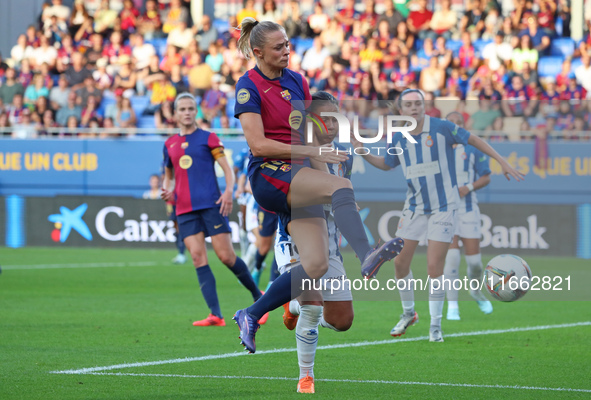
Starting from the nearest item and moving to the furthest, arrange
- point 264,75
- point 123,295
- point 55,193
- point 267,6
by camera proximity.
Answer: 1. point 264,75
2. point 123,295
3. point 55,193
4. point 267,6

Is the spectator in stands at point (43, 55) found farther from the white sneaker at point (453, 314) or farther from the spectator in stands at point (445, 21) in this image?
the white sneaker at point (453, 314)

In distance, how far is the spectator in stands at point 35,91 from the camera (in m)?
21.9

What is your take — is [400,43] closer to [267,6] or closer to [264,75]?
[267,6]

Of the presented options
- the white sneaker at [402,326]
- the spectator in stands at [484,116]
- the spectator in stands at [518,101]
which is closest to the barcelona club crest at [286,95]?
the white sneaker at [402,326]

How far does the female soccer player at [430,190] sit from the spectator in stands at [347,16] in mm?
13866

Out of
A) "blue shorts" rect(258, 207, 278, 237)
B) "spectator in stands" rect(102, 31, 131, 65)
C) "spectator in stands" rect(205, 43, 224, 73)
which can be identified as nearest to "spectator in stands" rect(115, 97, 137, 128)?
"spectator in stands" rect(205, 43, 224, 73)

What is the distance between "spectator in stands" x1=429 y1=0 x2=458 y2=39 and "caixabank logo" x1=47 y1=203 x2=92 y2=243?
8678mm

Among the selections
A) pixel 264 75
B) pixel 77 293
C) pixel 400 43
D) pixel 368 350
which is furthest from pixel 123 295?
pixel 400 43

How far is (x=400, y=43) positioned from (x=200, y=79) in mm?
4474

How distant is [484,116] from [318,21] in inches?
241

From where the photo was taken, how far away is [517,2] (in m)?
20.7

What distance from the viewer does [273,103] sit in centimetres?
548

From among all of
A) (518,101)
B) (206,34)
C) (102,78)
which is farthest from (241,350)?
(206,34)

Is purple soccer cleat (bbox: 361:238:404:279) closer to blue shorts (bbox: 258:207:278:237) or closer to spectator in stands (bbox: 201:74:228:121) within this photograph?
blue shorts (bbox: 258:207:278:237)
